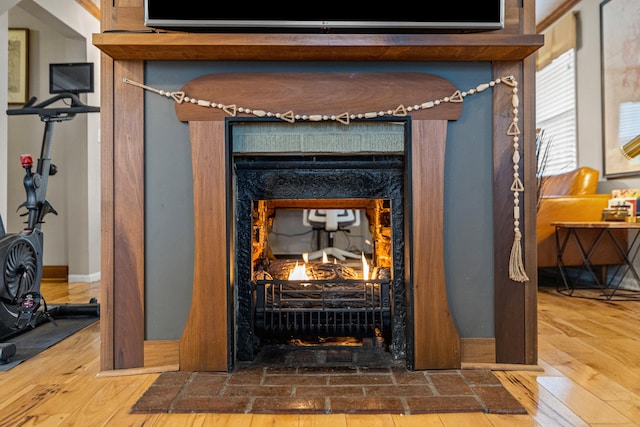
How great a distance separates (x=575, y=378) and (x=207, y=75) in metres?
1.67

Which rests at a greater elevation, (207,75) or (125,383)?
(207,75)

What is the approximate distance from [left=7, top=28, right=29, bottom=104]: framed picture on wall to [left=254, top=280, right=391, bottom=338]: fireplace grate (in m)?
3.45

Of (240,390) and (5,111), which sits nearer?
(240,390)

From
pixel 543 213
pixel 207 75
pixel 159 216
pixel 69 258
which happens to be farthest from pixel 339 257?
pixel 69 258

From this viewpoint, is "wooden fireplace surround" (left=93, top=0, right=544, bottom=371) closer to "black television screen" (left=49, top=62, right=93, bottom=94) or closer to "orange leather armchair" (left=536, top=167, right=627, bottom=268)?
"black television screen" (left=49, top=62, right=93, bottom=94)

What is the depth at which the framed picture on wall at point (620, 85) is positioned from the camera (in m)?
3.13

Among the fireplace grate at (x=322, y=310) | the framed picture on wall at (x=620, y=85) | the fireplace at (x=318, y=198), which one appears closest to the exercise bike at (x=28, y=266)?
the fireplace at (x=318, y=198)

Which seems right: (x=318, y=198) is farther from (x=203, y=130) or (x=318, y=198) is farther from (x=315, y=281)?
(x=203, y=130)

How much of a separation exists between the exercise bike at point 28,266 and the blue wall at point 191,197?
25.2 inches

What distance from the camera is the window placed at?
3949 mm

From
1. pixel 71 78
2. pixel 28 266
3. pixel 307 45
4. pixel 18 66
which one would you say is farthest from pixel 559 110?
pixel 18 66

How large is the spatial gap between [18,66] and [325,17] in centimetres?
359

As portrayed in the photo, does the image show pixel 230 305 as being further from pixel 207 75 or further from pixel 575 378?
pixel 575 378

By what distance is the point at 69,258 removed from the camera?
3.72 metres
